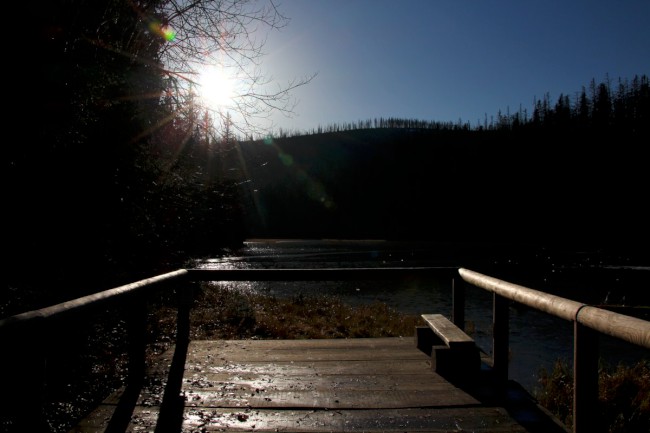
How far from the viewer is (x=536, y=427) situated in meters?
3.25

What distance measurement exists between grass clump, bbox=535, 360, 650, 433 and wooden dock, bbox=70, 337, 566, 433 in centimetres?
338

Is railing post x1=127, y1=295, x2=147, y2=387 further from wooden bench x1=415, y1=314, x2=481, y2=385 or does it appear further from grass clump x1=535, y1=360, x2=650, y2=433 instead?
grass clump x1=535, y1=360, x2=650, y2=433

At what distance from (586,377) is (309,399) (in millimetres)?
2015

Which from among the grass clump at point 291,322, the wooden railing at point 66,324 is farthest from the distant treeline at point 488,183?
the wooden railing at point 66,324

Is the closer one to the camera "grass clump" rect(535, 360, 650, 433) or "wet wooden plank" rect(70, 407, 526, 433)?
"wet wooden plank" rect(70, 407, 526, 433)

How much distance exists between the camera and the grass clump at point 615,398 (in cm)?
666

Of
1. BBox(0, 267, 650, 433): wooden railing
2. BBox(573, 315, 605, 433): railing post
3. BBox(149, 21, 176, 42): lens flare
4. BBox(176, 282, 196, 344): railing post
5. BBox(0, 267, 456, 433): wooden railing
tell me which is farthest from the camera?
BBox(149, 21, 176, 42): lens flare

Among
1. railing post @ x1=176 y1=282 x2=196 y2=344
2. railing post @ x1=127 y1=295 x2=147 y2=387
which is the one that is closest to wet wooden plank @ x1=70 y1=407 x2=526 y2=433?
railing post @ x1=127 y1=295 x2=147 y2=387

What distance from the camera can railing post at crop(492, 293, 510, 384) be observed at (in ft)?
13.8

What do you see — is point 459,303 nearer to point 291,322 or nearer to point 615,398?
point 615,398

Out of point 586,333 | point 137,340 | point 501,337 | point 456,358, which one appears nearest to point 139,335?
point 137,340

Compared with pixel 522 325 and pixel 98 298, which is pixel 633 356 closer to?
pixel 522 325

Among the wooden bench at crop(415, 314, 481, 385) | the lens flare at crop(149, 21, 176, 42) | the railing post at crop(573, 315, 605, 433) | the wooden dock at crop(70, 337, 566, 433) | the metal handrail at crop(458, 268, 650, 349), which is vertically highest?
the lens flare at crop(149, 21, 176, 42)

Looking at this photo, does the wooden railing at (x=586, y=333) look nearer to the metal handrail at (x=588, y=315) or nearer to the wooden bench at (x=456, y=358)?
the metal handrail at (x=588, y=315)
